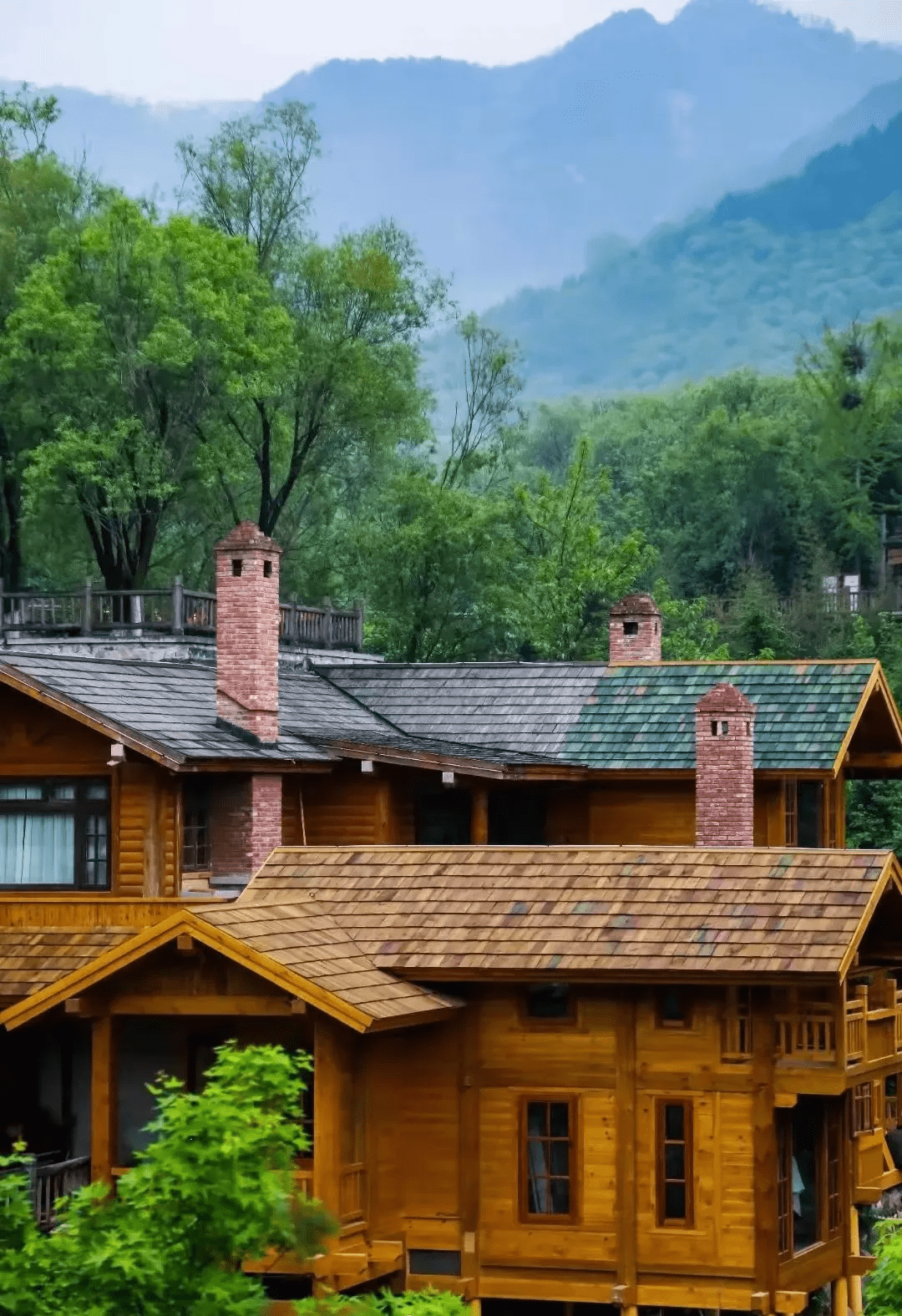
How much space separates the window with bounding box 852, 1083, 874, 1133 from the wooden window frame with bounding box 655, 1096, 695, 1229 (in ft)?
10.2

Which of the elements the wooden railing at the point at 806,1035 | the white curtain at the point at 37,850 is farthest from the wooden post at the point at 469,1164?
the white curtain at the point at 37,850

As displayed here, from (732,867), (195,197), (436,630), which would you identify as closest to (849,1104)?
(732,867)

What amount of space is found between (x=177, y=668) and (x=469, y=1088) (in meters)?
10.3

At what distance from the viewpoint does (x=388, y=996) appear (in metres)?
25.8

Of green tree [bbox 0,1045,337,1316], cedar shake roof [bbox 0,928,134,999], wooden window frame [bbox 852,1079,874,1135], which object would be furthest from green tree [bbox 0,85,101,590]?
green tree [bbox 0,1045,337,1316]

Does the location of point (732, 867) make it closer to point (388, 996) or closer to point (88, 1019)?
point (388, 996)

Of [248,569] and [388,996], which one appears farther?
[248,569]

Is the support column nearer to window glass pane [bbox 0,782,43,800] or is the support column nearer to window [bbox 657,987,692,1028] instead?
window [bbox 657,987,692,1028]

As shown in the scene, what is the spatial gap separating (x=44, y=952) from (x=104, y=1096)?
299 centimetres

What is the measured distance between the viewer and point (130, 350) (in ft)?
173

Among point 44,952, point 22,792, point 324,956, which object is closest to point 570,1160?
point 324,956

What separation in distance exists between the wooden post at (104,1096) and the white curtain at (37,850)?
16.2ft

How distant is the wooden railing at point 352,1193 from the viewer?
2584 centimetres

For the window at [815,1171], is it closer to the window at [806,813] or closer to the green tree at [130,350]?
the window at [806,813]
